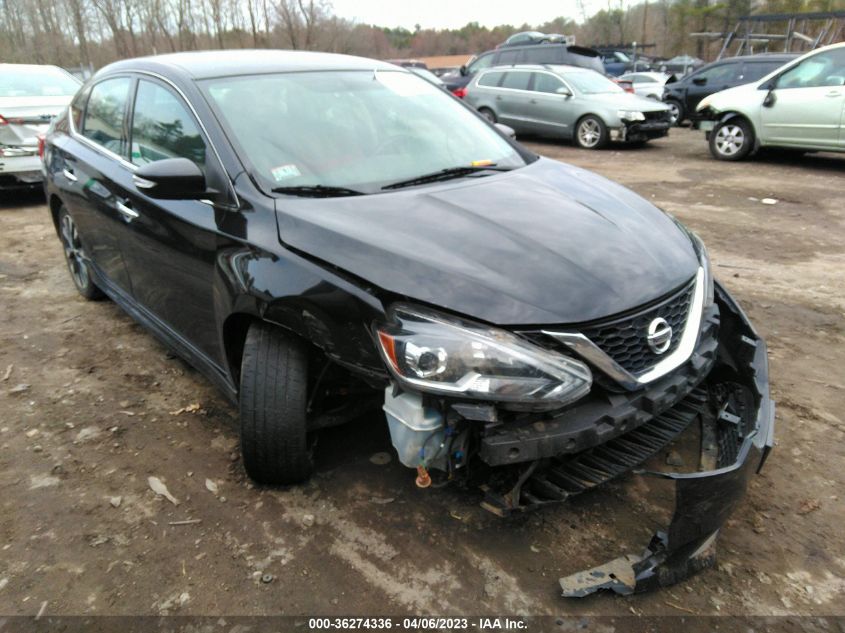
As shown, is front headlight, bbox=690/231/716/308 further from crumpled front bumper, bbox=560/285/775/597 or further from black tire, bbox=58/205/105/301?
black tire, bbox=58/205/105/301

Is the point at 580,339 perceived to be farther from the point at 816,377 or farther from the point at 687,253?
the point at 816,377

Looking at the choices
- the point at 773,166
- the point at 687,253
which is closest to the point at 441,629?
the point at 687,253

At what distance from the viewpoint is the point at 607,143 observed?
1184cm

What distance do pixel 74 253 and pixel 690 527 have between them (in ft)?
14.8

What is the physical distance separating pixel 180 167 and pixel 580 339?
1.70 m

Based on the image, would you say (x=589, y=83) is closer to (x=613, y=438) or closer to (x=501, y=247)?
(x=501, y=247)

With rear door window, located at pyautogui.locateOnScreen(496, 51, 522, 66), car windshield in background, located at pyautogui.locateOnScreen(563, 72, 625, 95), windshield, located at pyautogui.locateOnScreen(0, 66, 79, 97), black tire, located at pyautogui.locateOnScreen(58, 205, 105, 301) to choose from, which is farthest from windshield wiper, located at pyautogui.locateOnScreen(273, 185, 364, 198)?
rear door window, located at pyautogui.locateOnScreen(496, 51, 522, 66)

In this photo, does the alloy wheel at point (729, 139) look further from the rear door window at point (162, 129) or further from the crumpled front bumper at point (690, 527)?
the rear door window at point (162, 129)

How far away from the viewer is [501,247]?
2221 millimetres

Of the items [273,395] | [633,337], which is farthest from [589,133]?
[273,395]

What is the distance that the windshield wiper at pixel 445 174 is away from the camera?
2.73 meters

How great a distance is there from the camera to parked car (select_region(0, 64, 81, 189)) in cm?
710

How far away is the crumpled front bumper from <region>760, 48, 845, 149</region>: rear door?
8.39m

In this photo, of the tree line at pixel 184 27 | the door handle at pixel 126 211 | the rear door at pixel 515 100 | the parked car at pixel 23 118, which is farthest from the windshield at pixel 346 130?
the tree line at pixel 184 27
